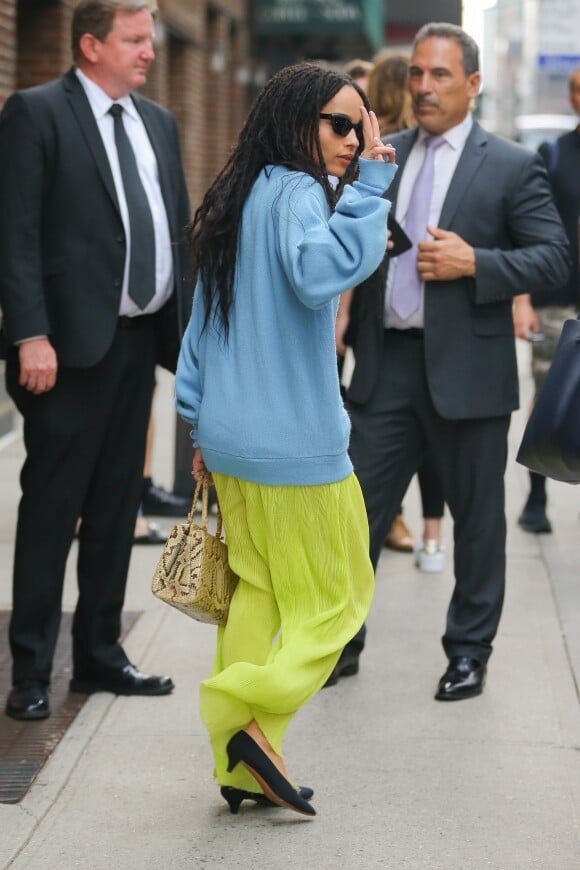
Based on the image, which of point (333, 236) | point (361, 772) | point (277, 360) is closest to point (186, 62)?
point (361, 772)

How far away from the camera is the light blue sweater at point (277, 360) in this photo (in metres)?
3.65

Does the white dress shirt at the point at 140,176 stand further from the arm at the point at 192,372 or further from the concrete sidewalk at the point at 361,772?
the concrete sidewalk at the point at 361,772

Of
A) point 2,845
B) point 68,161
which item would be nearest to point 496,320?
point 68,161

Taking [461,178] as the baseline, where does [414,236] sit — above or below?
below

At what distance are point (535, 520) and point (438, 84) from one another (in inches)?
127

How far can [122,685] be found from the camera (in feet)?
16.6

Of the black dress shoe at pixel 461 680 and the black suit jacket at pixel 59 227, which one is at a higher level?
the black suit jacket at pixel 59 227

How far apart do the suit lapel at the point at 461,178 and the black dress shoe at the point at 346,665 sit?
57.2 inches

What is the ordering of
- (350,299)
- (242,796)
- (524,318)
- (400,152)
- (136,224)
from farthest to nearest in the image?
(524,318) < (350,299) < (400,152) < (136,224) < (242,796)

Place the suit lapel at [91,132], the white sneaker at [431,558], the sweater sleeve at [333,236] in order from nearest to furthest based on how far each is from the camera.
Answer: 1. the sweater sleeve at [333,236]
2. the suit lapel at [91,132]
3. the white sneaker at [431,558]

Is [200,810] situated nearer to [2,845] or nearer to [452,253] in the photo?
[2,845]

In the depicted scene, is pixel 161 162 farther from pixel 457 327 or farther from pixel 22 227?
pixel 457 327

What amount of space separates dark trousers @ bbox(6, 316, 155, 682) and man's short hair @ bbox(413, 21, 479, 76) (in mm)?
1314

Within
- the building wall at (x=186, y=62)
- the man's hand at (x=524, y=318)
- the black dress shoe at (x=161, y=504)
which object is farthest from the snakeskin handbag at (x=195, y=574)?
the building wall at (x=186, y=62)
